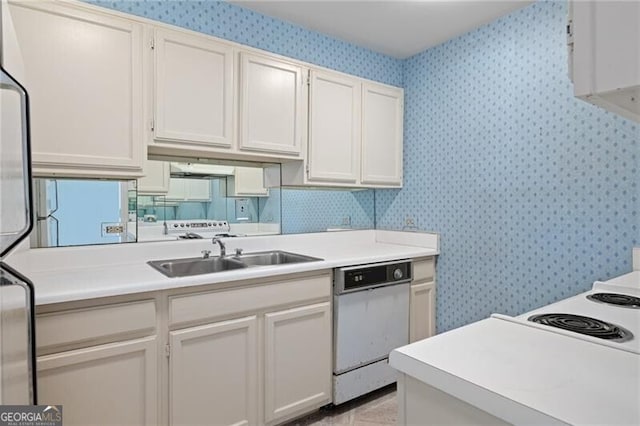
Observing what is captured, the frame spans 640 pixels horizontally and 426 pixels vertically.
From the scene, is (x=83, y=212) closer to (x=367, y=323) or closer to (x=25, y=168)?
(x=25, y=168)

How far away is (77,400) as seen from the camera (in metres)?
1.35

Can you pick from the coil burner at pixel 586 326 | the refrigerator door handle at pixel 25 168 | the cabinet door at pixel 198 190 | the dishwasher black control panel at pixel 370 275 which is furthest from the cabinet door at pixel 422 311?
the refrigerator door handle at pixel 25 168

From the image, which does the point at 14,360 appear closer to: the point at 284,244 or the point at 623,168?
the point at 284,244

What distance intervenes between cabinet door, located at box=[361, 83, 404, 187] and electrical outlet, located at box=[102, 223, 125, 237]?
1647 millimetres

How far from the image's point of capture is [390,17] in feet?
7.68

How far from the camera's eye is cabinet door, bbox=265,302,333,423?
6.02 feet

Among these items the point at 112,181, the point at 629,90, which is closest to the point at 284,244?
the point at 112,181

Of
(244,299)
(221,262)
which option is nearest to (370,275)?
(244,299)

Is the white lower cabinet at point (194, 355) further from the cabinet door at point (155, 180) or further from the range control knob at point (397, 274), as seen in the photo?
the cabinet door at point (155, 180)

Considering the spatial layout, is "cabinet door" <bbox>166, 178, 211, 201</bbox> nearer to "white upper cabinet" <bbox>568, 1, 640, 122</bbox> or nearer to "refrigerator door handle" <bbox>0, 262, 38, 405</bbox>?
"refrigerator door handle" <bbox>0, 262, 38, 405</bbox>

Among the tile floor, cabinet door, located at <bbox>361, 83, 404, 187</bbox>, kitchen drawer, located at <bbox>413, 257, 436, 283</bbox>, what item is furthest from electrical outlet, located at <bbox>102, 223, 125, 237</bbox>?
kitchen drawer, located at <bbox>413, 257, 436, 283</bbox>

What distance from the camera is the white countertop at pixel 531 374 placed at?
1.95 feet

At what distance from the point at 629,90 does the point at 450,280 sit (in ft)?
7.55

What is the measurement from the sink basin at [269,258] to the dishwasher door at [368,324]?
0.41 m
